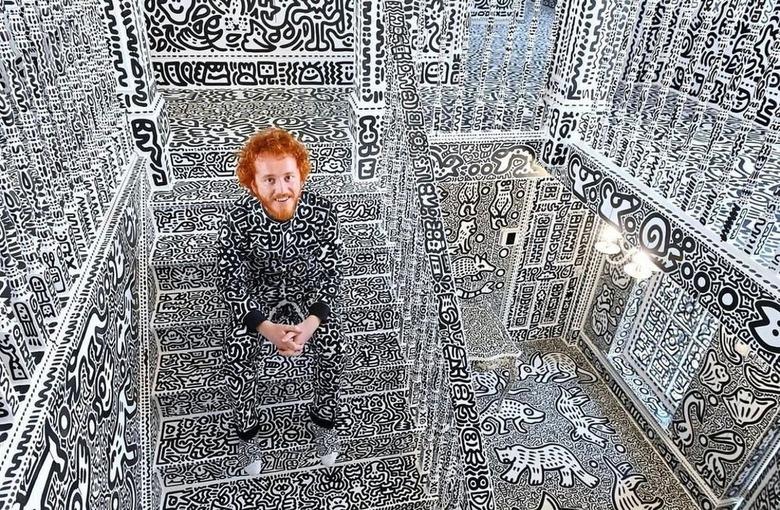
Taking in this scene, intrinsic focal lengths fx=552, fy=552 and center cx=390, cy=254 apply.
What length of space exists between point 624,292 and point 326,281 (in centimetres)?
438

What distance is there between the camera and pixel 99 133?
7.90ft

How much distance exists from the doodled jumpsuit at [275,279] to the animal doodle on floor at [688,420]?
3779 millimetres

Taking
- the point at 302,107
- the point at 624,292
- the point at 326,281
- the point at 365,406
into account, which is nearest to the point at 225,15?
A: the point at 302,107

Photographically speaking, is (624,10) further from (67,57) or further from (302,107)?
(67,57)

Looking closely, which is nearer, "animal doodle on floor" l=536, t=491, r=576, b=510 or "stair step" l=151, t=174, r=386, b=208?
"stair step" l=151, t=174, r=386, b=208

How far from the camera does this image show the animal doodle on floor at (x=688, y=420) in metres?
4.81

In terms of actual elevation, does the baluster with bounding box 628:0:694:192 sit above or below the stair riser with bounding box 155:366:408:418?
above

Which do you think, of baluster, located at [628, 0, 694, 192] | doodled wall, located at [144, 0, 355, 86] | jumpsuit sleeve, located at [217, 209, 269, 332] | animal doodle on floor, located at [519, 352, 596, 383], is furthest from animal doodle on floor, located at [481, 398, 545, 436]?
jumpsuit sleeve, located at [217, 209, 269, 332]

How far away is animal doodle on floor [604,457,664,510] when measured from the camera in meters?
4.83

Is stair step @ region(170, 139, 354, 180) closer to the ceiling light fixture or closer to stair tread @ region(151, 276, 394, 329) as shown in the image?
stair tread @ region(151, 276, 394, 329)

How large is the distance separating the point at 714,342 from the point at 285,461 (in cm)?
381

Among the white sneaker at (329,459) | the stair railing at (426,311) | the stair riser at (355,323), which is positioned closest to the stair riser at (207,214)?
the stair railing at (426,311)

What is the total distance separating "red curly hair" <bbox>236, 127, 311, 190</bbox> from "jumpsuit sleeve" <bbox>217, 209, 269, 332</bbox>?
0.17 m

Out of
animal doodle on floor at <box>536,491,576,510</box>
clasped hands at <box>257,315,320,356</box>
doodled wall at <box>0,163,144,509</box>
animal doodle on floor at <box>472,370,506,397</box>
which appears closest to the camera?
doodled wall at <box>0,163,144,509</box>
